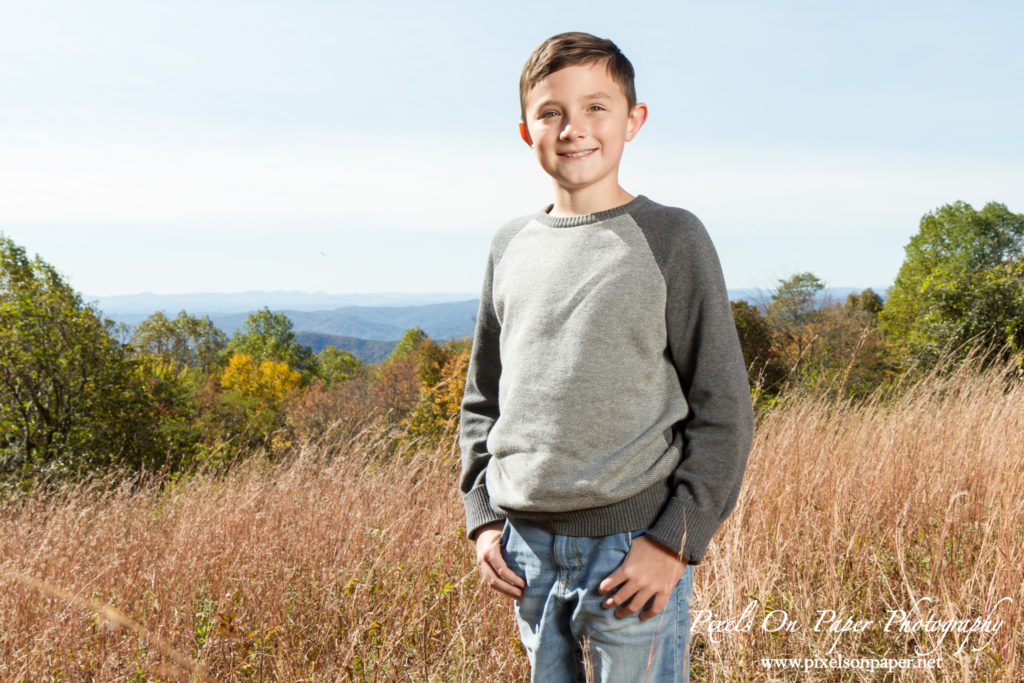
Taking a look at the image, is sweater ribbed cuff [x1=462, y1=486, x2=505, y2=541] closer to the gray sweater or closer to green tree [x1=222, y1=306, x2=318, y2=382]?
the gray sweater

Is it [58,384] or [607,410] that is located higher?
[607,410]

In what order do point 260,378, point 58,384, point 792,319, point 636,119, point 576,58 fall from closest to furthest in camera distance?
point 576,58 < point 636,119 < point 58,384 < point 792,319 < point 260,378

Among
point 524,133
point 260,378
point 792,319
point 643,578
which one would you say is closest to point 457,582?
point 643,578

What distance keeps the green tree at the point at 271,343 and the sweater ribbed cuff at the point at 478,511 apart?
52.7 m

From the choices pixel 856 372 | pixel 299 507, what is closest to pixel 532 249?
pixel 299 507

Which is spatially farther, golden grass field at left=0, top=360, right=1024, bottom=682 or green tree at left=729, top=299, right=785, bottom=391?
green tree at left=729, top=299, right=785, bottom=391

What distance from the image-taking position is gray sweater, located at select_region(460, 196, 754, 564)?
1216mm

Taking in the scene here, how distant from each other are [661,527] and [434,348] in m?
22.8

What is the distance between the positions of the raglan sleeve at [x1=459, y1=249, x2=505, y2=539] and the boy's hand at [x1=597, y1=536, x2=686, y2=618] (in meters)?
0.43

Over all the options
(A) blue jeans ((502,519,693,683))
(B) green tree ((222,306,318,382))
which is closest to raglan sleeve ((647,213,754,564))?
(A) blue jeans ((502,519,693,683))

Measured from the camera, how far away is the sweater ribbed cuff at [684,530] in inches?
46.8

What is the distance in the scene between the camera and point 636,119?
1.43 metres

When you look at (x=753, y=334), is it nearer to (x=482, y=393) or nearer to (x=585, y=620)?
(x=482, y=393)

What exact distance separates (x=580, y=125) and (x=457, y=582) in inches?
75.0
